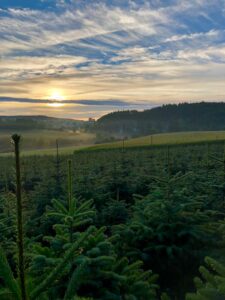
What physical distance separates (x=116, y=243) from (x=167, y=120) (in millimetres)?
179096

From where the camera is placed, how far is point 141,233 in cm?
911

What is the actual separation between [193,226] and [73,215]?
12.5ft

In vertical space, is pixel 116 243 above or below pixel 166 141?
above

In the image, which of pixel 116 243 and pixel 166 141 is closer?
pixel 116 243

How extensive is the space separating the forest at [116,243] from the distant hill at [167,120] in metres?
153

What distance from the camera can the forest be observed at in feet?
11.4

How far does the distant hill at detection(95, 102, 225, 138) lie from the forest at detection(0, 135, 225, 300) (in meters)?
153

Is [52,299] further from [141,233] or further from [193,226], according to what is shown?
[193,226]

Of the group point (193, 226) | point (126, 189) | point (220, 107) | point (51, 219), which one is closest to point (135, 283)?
point (193, 226)

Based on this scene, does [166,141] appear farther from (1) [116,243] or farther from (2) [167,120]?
(2) [167,120]

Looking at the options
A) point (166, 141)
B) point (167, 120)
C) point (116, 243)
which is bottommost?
point (166, 141)

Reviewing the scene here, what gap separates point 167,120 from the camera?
610 feet

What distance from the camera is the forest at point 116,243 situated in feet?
11.4

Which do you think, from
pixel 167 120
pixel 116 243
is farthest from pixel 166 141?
pixel 167 120
